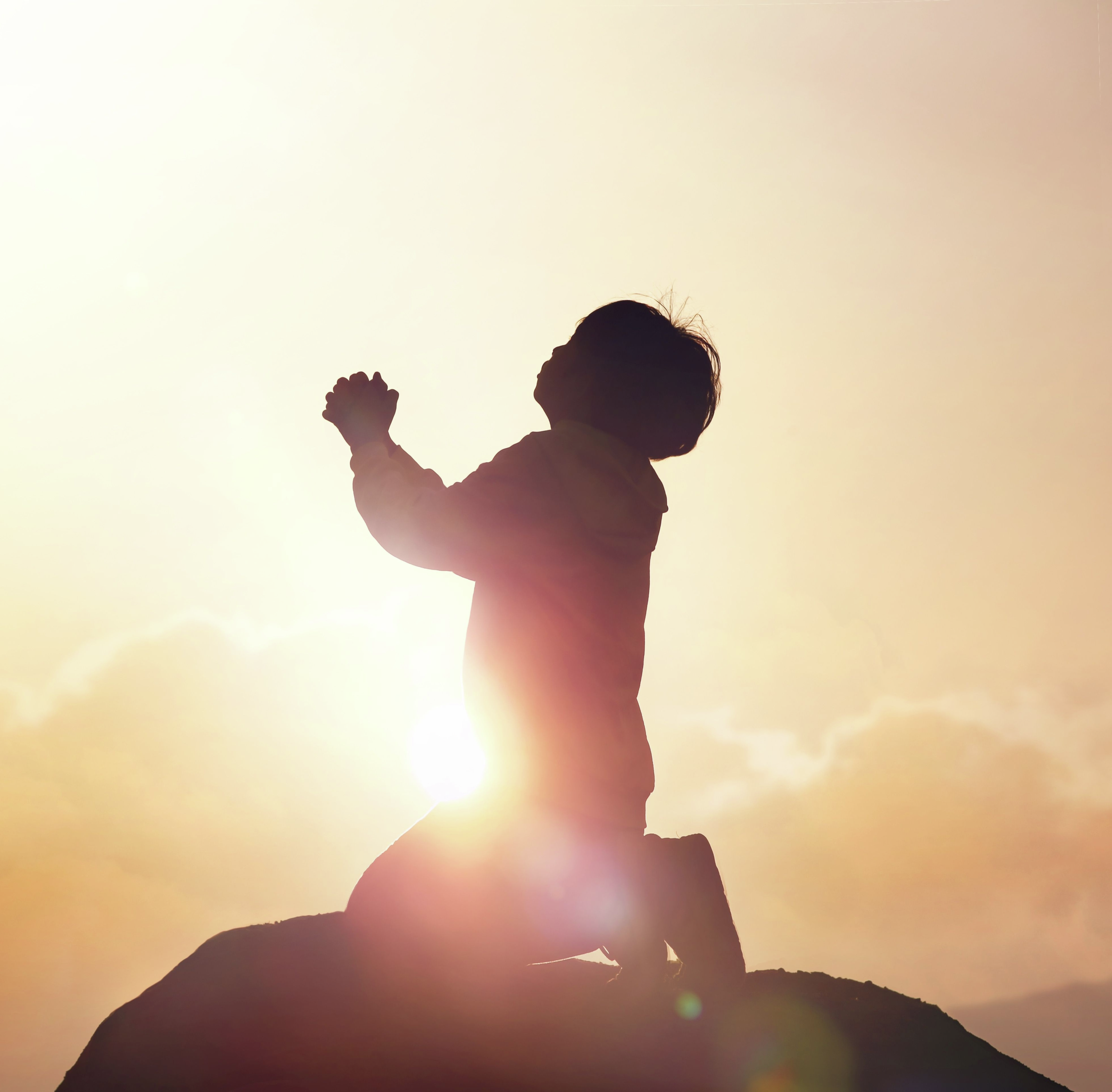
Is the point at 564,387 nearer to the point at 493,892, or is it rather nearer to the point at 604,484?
the point at 604,484

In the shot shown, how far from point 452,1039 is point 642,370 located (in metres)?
2.69

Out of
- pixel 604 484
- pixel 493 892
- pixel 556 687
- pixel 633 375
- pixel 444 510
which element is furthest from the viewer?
pixel 633 375

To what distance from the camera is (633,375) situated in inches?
187

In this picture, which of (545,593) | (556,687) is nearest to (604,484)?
(545,593)

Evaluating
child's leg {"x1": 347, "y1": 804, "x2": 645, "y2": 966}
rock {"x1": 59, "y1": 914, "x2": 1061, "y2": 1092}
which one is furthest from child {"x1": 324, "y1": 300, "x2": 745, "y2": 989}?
rock {"x1": 59, "y1": 914, "x2": 1061, "y2": 1092}

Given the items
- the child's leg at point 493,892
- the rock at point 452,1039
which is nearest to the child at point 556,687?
the child's leg at point 493,892

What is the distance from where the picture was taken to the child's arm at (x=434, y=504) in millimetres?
4293

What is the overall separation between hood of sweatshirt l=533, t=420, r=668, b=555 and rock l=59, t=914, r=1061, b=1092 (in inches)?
69.4

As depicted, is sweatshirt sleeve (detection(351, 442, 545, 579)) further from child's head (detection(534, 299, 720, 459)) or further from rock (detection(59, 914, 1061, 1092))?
rock (detection(59, 914, 1061, 1092))

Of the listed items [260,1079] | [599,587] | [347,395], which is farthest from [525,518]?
[260,1079]

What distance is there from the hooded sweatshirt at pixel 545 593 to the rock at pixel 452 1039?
0.75 metres

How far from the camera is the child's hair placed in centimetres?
474

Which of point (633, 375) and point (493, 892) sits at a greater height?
point (633, 375)

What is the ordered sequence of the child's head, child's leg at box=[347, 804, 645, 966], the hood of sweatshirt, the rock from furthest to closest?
the child's head → the hood of sweatshirt → child's leg at box=[347, 804, 645, 966] → the rock
